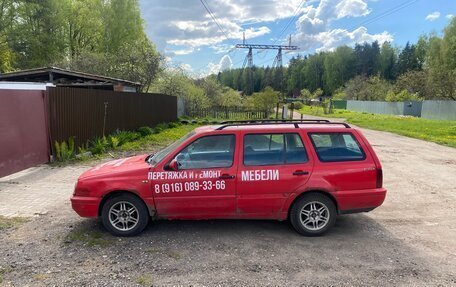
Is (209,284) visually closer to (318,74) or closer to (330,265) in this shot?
(330,265)

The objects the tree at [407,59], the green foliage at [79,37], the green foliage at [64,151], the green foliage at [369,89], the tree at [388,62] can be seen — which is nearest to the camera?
the green foliage at [64,151]

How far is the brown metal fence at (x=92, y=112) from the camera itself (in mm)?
9969

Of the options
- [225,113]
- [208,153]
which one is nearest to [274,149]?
[208,153]

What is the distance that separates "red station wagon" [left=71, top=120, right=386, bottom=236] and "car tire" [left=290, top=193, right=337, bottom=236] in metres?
0.01

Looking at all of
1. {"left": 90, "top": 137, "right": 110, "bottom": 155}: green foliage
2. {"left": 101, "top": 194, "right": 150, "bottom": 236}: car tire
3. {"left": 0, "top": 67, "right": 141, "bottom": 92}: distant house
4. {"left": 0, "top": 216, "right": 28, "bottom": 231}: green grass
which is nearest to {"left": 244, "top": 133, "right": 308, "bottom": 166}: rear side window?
{"left": 101, "top": 194, "right": 150, "bottom": 236}: car tire

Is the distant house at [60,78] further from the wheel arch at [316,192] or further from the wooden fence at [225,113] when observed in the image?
the wheel arch at [316,192]

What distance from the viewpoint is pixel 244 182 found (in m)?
4.71

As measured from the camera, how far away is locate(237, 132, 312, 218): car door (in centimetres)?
472

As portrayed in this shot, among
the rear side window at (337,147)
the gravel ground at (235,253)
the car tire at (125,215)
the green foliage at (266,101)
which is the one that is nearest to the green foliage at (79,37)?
the green foliage at (266,101)

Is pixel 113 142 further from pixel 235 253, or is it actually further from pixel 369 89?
pixel 369 89

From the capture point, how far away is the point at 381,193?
15.9ft

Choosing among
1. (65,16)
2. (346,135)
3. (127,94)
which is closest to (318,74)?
(65,16)

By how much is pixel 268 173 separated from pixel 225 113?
2663 cm

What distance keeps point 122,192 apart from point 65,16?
Result: 34225 mm
